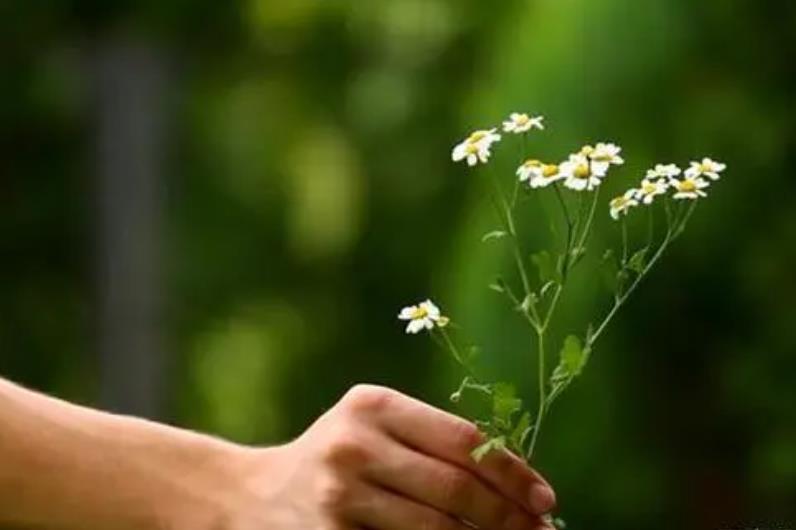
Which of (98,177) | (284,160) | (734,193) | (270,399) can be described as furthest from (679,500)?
(98,177)

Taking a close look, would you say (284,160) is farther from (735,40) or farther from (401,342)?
(735,40)

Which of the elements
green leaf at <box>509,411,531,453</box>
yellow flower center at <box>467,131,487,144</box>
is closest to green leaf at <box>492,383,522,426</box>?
green leaf at <box>509,411,531,453</box>

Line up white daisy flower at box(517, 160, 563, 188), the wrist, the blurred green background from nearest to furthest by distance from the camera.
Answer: white daisy flower at box(517, 160, 563, 188) < the wrist < the blurred green background

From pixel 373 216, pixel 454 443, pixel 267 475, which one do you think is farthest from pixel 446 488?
pixel 373 216

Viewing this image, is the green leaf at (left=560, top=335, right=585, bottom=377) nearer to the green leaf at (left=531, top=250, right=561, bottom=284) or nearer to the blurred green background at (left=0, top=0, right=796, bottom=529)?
the green leaf at (left=531, top=250, right=561, bottom=284)

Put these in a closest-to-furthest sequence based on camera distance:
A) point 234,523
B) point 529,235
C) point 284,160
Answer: point 234,523 < point 529,235 < point 284,160

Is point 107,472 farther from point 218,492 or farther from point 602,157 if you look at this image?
point 602,157
